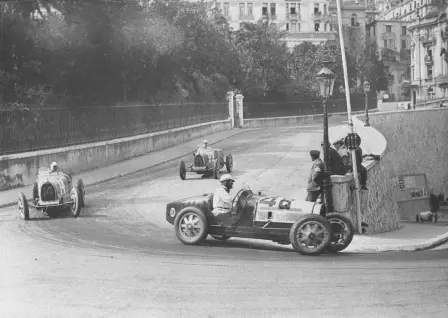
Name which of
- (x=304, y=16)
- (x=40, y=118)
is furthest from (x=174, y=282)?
(x=304, y=16)

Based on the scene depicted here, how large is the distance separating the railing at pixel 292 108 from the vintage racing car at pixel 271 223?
51858mm

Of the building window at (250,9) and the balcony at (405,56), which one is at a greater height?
the building window at (250,9)

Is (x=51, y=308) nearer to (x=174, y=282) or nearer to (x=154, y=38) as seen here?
(x=174, y=282)

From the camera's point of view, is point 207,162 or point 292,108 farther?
point 292,108

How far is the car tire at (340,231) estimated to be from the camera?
1375 cm

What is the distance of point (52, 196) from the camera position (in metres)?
18.2

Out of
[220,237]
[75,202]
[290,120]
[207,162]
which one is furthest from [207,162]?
[290,120]

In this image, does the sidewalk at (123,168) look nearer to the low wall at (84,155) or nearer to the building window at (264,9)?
the low wall at (84,155)

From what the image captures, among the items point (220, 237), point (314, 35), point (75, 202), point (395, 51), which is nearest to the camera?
point (220, 237)

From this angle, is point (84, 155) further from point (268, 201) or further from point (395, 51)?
point (395, 51)

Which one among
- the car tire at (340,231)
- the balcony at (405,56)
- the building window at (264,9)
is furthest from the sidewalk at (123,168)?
the balcony at (405,56)

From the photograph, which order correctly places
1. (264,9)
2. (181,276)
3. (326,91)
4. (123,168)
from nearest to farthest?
1. (181,276)
2. (326,91)
3. (123,168)
4. (264,9)

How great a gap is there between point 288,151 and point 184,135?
8919 millimetres

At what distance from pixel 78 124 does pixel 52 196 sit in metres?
12.6
